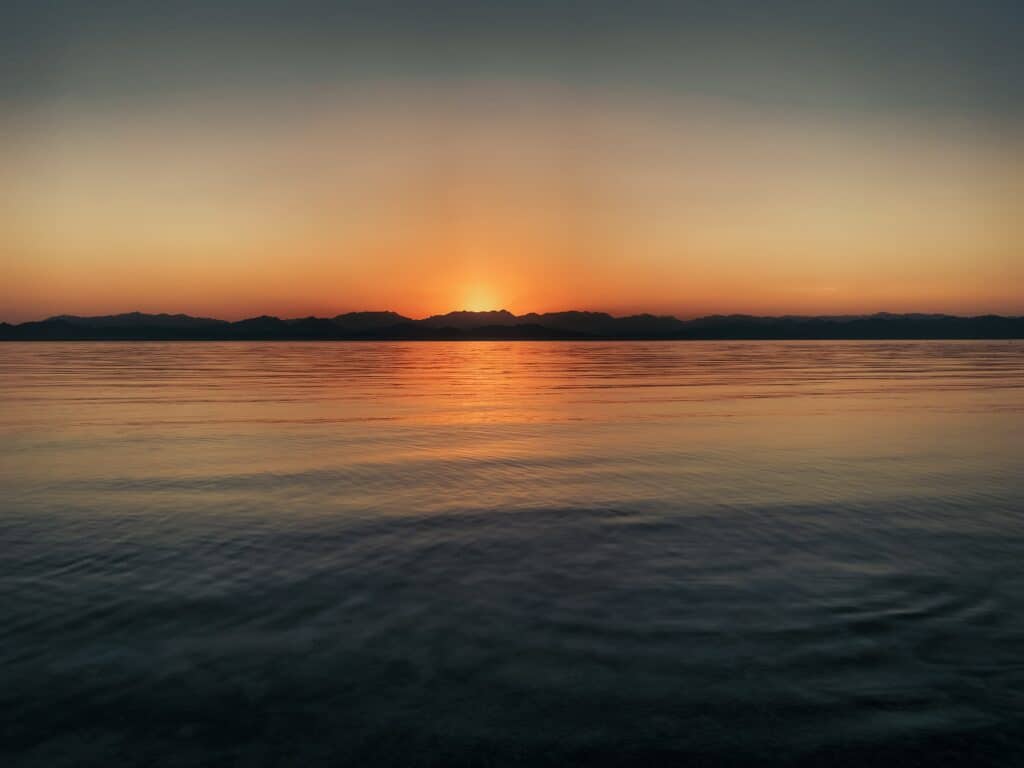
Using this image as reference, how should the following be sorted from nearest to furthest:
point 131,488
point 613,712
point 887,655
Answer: point 613,712
point 887,655
point 131,488

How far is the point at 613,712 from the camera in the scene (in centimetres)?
645

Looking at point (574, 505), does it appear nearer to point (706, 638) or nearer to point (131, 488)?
point (706, 638)

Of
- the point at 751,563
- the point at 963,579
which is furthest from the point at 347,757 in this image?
the point at 963,579

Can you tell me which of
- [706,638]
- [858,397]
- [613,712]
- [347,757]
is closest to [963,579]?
[706,638]

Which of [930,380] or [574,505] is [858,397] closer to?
[930,380]

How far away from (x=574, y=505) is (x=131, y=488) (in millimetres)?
10666

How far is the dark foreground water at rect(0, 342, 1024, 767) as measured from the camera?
20.2ft

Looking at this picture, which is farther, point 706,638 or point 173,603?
point 173,603

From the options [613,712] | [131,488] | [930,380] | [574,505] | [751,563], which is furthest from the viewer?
[930,380]

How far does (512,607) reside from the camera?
356 inches

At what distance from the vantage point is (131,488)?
16.4 meters

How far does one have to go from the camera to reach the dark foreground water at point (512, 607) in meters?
6.15

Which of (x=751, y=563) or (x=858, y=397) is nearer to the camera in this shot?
(x=751, y=563)

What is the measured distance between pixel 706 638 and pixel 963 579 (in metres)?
4.77
